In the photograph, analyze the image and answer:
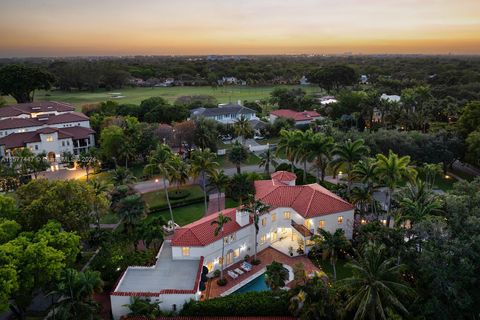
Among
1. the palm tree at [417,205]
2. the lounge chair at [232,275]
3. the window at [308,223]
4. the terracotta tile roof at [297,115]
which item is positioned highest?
the palm tree at [417,205]

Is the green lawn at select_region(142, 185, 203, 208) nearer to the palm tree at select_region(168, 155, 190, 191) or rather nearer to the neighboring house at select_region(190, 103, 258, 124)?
the palm tree at select_region(168, 155, 190, 191)

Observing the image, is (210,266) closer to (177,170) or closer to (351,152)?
(177,170)

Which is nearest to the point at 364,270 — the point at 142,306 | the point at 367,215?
the point at 142,306

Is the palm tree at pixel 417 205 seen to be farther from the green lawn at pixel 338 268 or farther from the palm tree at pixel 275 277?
the palm tree at pixel 275 277

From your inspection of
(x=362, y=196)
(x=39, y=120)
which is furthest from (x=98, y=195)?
(x=39, y=120)

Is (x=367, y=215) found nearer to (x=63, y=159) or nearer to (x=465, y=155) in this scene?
(x=465, y=155)

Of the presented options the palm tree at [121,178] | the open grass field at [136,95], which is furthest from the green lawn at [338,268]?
the open grass field at [136,95]

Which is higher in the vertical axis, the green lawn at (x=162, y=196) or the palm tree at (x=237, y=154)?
the palm tree at (x=237, y=154)
